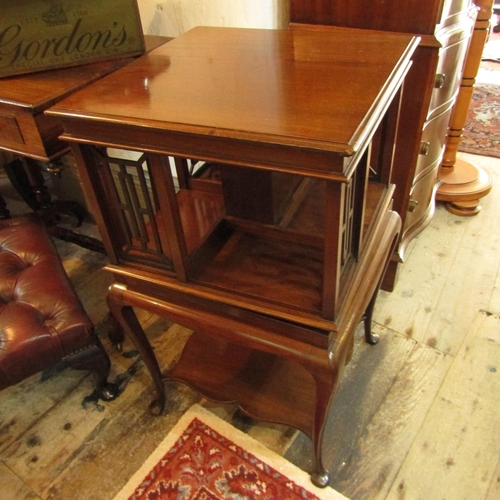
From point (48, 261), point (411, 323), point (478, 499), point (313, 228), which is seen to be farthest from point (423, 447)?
point (48, 261)

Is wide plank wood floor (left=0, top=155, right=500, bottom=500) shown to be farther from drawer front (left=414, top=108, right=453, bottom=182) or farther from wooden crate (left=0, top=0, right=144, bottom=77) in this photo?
wooden crate (left=0, top=0, right=144, bottom=77)

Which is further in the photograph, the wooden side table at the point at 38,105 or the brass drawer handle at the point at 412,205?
the brass drawer handle at the point at 412,205

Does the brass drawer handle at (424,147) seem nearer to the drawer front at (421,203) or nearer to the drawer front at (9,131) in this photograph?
the drawer front at (421,203)

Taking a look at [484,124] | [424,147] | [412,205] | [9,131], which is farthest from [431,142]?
[484,124]

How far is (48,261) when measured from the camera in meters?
1.25

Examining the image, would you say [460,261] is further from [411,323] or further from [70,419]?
[70,419]

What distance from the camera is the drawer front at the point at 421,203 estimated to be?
1441 mm

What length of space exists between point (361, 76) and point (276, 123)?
0.66 ft

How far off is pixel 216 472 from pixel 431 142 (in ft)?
3.61

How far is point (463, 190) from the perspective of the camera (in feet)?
6.35

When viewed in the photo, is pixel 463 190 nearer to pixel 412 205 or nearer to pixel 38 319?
pixel 412 205

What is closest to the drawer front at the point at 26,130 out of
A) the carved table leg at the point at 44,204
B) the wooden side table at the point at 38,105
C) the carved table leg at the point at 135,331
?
the wooden side table at the point at 38,105

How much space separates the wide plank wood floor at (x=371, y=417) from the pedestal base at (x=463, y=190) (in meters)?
0.45

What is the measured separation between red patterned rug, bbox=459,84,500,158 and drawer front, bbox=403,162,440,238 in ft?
3.35
